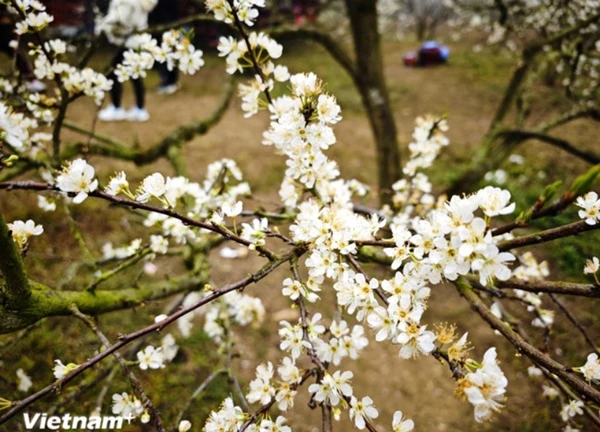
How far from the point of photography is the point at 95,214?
5.07m

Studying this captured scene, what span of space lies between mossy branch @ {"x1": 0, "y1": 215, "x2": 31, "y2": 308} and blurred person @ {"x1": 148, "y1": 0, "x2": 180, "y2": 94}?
8847 millimetres

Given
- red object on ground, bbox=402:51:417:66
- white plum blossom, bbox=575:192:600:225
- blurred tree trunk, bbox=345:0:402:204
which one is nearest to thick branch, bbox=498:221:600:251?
white plum blossom, bbox=575:192:600:225

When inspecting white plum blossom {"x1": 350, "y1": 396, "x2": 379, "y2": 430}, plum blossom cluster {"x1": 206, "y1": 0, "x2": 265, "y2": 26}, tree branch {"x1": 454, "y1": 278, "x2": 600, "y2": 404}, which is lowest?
white plum blossom {"x1": 350, "y1": 396, "x2": 379, "y2": 430}

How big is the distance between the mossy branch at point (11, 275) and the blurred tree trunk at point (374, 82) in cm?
321

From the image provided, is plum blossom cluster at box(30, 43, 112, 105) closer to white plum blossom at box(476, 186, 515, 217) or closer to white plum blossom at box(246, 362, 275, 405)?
white plum blossom at box(246, 362, 275, 405)

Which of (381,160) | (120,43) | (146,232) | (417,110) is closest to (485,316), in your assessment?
(120,43)

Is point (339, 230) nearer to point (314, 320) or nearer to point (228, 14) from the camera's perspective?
point (314, 320)

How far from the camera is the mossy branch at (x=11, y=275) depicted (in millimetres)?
1192

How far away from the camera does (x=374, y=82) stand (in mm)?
4207

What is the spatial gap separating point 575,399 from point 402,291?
1113mm

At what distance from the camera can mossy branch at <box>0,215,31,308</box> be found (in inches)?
46.9

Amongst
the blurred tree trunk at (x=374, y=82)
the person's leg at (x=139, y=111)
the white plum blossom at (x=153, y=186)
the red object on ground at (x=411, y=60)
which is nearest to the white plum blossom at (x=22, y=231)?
the white plum blossom at (x=153, y=186)

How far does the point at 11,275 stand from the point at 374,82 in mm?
3745

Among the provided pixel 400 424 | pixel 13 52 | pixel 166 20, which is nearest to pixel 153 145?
pixel 13 52
